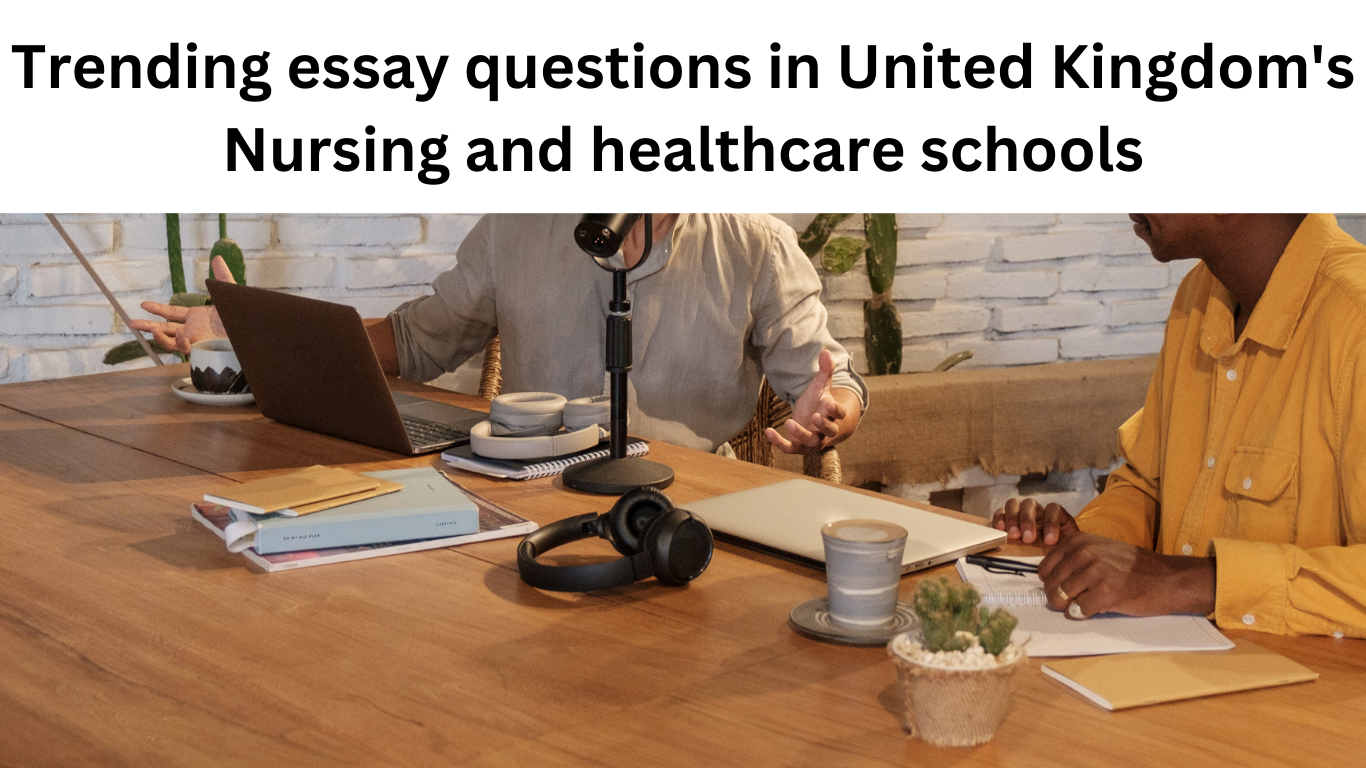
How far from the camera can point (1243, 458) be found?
124cm

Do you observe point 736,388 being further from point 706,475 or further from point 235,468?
point 235,468

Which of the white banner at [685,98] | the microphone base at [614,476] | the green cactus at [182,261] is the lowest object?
the microphone base at [614,476]

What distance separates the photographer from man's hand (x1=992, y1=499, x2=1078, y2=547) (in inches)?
49.3

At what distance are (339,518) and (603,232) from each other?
15.6 inches


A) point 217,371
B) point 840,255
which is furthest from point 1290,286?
point 840,255

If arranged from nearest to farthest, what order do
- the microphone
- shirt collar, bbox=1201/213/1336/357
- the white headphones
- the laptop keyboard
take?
shirt collar, bbox=1201/213/1336/357 → the microphone → the white headphones → the laptop keyboard

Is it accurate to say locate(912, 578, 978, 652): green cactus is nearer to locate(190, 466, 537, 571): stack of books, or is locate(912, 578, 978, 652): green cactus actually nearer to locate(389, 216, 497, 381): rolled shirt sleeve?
locate(190, 466, 537, 571): stack of books

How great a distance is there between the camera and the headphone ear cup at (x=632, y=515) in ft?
3.82

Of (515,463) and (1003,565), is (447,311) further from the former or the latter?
(1003,565)

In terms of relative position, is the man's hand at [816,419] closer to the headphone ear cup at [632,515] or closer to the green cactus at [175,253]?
the headphone ear cup at [632,515]

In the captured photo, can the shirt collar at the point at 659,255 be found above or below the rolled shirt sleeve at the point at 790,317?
above

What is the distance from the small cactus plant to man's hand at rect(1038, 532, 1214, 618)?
0.26 m

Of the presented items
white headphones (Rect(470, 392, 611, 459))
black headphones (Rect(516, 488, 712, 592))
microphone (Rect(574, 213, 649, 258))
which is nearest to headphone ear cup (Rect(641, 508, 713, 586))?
black headphones (Rect(516, 488, 712, 592))

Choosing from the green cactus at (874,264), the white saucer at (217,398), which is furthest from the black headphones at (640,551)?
the green cactus at (874,264)
